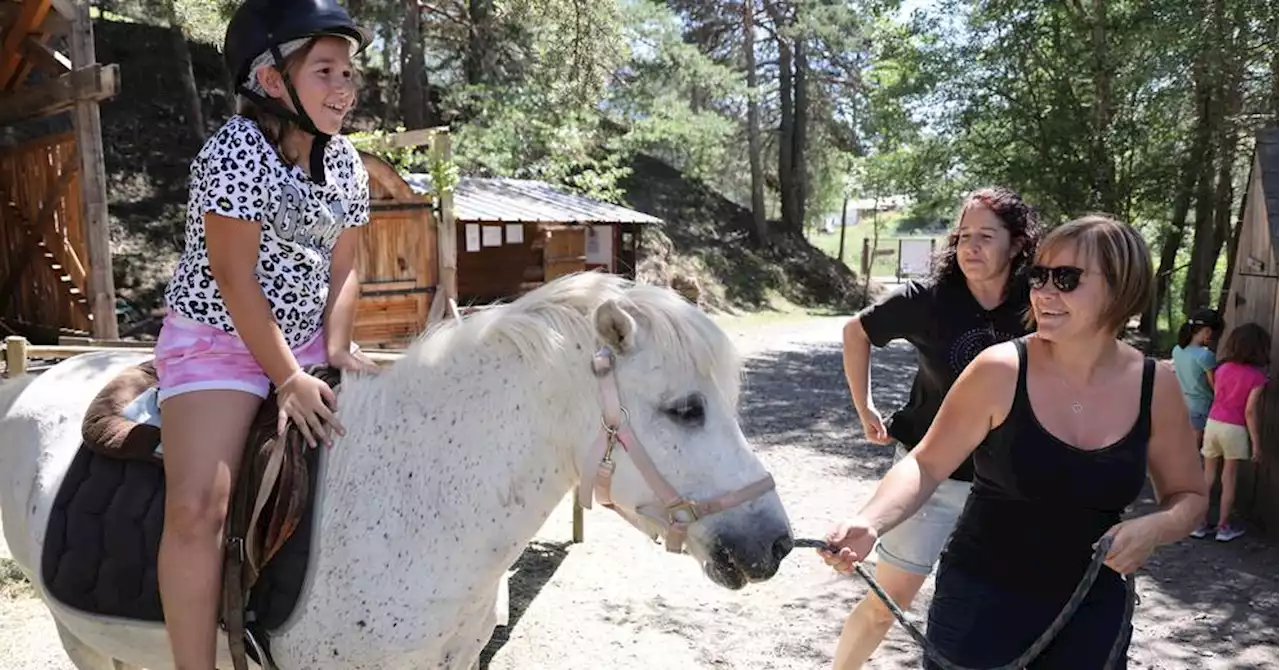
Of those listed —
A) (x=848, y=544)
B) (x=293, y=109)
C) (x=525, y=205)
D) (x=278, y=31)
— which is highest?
(x=525, y=205)

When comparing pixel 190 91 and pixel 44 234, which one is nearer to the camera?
pixel 44 234

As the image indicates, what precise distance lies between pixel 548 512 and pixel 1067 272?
4.63 feet

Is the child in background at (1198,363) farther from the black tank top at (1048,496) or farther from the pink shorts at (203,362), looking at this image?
the pink shorts at (203,362)

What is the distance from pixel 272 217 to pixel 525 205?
14689mm

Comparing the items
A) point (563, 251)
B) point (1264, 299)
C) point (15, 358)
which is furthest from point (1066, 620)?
point (563, 251)

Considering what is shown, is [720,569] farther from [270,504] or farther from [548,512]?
[270,504]

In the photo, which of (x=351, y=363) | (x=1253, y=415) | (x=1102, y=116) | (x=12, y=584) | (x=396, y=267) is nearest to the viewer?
(x=351, y=363)

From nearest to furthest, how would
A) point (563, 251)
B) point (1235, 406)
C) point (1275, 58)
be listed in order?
point (1235, 406), point (1275, 58), point (563, 251)

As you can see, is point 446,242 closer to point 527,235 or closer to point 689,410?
point 689,410

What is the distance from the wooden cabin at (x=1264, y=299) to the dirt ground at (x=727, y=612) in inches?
14.3

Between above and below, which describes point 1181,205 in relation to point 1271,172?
above

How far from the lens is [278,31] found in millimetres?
2109

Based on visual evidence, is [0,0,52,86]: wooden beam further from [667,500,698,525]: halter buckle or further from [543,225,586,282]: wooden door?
[543,225,586,282]: wooden door

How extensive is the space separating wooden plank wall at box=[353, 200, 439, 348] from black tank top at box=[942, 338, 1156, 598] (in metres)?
6.57
